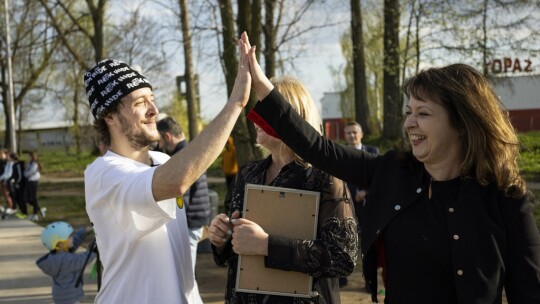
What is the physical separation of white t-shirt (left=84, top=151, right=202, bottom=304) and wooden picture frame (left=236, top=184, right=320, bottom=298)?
31 centimetres

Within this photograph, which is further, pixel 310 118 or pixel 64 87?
pixel 64 87

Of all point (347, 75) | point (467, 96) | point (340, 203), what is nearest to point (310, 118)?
point (340, 203)

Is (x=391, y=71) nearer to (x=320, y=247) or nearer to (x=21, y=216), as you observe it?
(x=21, y=216)

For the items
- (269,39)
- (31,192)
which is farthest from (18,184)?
(269,39)

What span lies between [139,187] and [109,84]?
575 millimetres

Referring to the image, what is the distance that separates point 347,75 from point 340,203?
4303cm

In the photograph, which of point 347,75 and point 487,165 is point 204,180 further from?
point 347,75

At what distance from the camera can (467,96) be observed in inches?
92.6

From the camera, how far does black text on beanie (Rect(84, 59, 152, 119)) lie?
275 centimetres

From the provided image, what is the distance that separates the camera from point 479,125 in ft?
7.75

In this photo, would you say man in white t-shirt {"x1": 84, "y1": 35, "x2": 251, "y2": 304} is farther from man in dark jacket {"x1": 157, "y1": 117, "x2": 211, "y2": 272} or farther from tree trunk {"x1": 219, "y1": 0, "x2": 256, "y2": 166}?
tree trunk {"x1": 219, "y1": 0, "x2": 256, "y2": 166}

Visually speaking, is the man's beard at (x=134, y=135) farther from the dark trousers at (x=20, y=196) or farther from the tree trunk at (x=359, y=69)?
the tree trunk at (x=359, y=69)

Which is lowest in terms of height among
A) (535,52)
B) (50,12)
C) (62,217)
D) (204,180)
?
(62,217)

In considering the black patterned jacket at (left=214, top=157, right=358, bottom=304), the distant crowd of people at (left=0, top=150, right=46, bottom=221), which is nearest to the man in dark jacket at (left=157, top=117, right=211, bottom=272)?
the black patterned jacket at (left=214, top=157, right=358, bottom=304)
